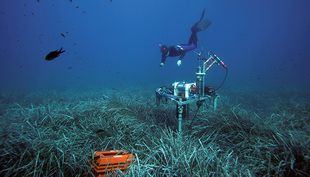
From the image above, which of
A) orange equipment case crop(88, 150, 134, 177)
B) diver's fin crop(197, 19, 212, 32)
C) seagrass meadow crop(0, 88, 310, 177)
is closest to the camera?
seagrass meadow crop(0, 88, 310, 177)

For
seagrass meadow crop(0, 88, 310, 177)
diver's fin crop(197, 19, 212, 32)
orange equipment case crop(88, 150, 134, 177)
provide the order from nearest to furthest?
seagrass meadow crop(0, 88, 310, 177) → orange equipment case crop(88, 150, 134, 177) → diver's fin crop(197, 19, 212, 32)

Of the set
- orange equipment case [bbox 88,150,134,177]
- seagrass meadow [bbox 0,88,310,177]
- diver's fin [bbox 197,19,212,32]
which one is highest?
diver's fin [bbox 197,19,212,32]

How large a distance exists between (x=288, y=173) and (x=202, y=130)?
1.25 m

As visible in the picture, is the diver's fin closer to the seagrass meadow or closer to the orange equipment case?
the seagrass meadow

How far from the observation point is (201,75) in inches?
119

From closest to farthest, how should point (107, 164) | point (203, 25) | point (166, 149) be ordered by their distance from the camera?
point (107, 164) → point (166, 149) → point (203, 25)

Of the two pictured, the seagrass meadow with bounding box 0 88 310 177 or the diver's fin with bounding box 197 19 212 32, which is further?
the diver's fin with bounding box 197 19 212 32

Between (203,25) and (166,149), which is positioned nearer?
(166,149)

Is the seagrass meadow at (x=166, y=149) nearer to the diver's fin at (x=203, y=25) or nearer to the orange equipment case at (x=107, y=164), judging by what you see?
the orange equipment case at (x=107, y=164)

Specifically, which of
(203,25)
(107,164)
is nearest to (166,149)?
(107,164)

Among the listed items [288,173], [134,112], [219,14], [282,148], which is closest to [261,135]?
[282,148]

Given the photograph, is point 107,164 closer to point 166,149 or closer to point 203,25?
point 166,149

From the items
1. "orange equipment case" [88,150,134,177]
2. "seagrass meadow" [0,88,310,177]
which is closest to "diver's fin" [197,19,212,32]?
"seagrass meadow" [0,88,310,177]

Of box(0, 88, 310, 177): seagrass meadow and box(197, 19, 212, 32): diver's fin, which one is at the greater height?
box(197, 19, 212, 32): diver's fin
